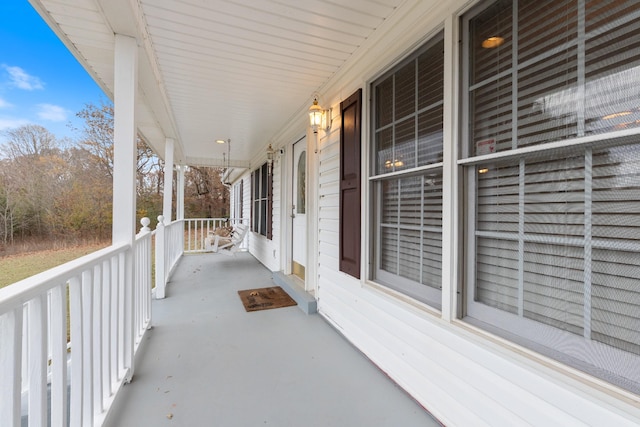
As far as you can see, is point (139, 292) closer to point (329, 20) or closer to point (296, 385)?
point (296, 385)

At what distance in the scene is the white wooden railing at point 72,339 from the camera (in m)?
0.89

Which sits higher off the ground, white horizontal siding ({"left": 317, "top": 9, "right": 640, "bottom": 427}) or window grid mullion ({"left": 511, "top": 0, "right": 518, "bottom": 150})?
window grid mullion ({"left": 511, "top": 0, "right": 518, "bottom": 150})

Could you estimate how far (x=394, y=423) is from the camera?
1678 mm

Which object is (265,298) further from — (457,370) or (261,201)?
(261,201)

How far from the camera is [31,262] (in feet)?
4.89

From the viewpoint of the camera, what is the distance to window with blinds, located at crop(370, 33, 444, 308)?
185 cm

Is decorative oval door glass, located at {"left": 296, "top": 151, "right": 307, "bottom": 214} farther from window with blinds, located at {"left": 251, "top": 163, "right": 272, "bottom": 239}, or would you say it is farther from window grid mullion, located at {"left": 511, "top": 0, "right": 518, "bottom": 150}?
window grid mullion, located at {"left": 511, "top": 0, "right": 518, "bottom": 150}

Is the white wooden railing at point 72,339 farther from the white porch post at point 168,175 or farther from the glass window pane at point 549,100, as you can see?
the white porch post at point 168,175

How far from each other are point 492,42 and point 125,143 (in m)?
2.33

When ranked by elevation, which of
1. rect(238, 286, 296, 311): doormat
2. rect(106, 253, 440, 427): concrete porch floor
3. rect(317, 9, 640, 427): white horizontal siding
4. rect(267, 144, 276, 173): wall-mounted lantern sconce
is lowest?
rect(106, 253, 440, 427): concrete porch floor

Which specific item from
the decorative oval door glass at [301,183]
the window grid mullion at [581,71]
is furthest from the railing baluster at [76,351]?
the decorative oval door glass at [301,183]

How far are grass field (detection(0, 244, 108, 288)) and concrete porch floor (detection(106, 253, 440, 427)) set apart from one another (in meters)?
0.95

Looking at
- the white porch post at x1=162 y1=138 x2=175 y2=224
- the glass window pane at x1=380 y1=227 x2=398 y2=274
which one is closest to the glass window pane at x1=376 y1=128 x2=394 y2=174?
the glass window pane at x1=380 y1=227 x2=398 y2=274

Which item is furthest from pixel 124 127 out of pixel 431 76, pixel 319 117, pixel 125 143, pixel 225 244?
pixel 225 244
